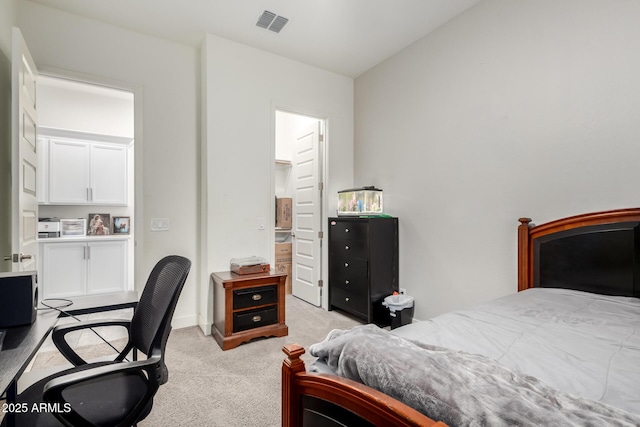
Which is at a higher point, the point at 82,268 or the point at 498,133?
the point at 498,133

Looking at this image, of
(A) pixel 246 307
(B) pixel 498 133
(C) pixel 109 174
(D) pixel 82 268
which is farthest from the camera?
(C) pixel 109 174

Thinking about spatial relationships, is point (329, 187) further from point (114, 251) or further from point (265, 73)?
point (114, 251)

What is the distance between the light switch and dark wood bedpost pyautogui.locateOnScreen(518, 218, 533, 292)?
3.14 m

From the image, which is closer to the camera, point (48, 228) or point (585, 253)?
point (585, 253)

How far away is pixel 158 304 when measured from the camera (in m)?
1.37


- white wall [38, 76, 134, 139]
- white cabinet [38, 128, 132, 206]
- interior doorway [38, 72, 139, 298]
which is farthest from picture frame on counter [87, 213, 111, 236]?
white wall [38, 76, 134, 139]

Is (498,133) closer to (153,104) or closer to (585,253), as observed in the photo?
(585,253)

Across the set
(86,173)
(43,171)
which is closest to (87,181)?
(86,173)

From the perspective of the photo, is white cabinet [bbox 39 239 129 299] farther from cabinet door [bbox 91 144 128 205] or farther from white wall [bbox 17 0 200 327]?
white wall [bbox 17 0 200 327]

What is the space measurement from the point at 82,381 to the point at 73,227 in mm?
4423

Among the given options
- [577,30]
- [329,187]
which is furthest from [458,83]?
[329,187]

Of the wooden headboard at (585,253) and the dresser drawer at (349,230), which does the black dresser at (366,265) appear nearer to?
the dresser drawer at (349,230)

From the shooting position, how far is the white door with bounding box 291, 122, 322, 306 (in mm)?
3908

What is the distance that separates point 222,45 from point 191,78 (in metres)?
0.48
